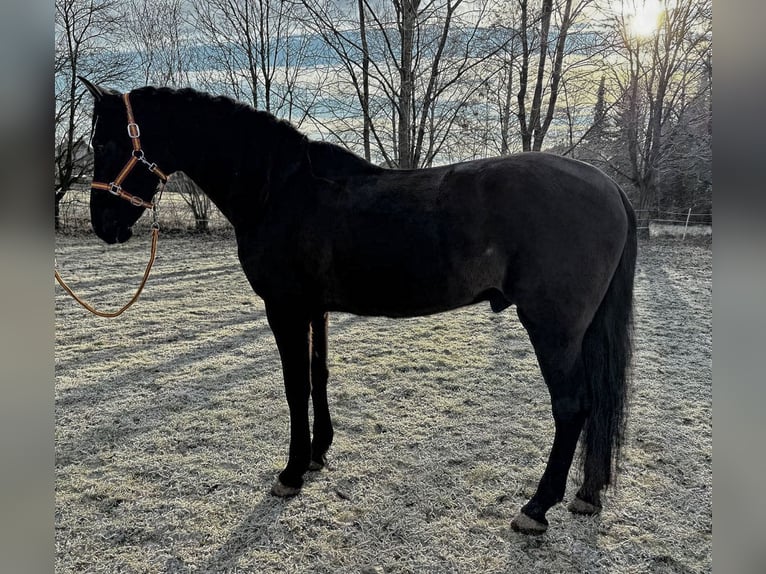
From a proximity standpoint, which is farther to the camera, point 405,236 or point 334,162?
point 334,162

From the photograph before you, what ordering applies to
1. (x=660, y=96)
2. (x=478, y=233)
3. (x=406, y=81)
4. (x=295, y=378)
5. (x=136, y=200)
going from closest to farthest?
(x=478, y=233) < (x=136, y=200) < (x=295, y=378) < (x=406, y=81) < (x=660, y=96)

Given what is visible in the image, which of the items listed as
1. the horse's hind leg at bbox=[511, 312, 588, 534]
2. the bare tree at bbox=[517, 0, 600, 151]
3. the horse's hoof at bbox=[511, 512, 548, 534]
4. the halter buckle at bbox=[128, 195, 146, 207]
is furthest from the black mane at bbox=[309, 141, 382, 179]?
the bare tree at bbox=[517, 0, 600, 151]

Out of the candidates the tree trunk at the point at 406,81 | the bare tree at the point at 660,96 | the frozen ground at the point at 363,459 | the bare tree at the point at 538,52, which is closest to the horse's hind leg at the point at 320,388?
the frozen ground at the point at 363,459

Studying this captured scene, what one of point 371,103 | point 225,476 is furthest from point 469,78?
point 225,476

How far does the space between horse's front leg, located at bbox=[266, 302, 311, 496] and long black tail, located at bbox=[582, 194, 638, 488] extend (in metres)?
1.59

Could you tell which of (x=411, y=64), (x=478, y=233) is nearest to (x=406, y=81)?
(x=411, y=64)

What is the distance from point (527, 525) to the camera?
2191mm

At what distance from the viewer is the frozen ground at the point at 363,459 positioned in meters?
2.08

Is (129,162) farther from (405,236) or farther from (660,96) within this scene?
(660,96)

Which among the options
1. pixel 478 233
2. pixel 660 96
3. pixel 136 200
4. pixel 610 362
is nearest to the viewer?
pixel 478 233

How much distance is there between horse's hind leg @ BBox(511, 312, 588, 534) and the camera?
6.96ft

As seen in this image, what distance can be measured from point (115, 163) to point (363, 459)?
233cm

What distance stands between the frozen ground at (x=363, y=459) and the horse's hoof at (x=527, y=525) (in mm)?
40
